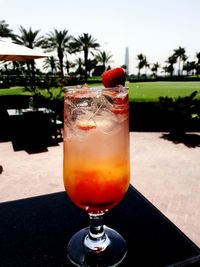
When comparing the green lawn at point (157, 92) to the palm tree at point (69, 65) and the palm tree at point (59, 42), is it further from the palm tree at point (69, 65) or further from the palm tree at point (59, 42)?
the palm tree at point (69, 65)

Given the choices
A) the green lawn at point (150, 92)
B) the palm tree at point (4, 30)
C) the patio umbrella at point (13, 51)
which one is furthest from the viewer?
the palm tree at point (4, 30)

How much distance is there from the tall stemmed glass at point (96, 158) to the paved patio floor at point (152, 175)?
125 inches

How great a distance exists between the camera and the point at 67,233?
1312 mm

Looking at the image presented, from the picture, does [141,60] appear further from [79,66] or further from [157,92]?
[157,92]

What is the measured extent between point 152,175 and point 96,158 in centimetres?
554

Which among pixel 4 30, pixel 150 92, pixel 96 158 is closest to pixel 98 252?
pixel 96 158

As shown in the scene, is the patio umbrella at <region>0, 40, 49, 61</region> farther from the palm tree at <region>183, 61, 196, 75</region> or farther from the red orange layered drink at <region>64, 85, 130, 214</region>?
the palm tree at <region>183, 61, 196, 75</region>

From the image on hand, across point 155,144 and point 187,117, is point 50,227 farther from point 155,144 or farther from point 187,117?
point 187,117

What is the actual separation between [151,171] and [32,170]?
304 centimetres

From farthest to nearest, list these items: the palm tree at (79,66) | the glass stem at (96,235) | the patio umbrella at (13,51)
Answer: the palm tree at (79,66) < the patio umbrella at (13,51) < the glass stem at (96,235)

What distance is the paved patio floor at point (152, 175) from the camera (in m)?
4.92

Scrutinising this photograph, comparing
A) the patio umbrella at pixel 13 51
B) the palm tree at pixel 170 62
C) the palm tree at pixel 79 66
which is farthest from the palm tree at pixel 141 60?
the patio umbrella at pixel 13 51

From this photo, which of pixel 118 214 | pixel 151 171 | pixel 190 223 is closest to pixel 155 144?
pixel 151 171

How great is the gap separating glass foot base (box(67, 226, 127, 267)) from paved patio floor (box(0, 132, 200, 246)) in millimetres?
3089
